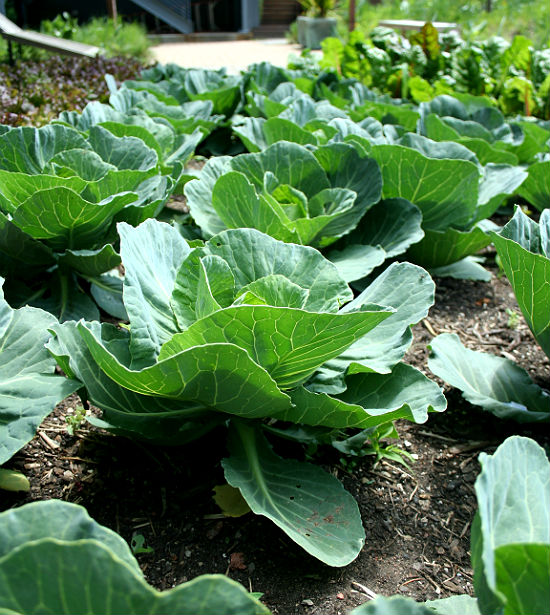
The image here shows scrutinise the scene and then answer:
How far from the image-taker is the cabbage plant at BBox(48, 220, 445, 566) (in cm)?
158

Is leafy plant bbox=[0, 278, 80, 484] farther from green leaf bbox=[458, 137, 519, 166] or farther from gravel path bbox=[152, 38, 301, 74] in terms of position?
gravel path bbox=[152, 38, 301, 74]

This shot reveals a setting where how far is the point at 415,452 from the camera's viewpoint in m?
2.28

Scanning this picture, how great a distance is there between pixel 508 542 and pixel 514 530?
1.0 inches

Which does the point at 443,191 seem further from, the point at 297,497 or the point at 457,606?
the point at 457,606

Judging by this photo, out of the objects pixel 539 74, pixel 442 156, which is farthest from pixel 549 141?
pixel 539 74

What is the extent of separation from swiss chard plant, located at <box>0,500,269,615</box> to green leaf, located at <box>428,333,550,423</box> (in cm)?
148

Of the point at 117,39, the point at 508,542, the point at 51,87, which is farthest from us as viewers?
the point at 117,39

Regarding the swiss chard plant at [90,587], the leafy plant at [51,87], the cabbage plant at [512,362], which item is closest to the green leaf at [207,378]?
the swiss chard plant at [90,587]

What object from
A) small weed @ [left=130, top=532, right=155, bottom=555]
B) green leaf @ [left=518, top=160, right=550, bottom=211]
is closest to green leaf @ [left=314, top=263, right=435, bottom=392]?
small weed @ [left=130, top=532, right=155, bottom=555]

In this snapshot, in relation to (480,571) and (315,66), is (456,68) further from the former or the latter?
(480,571)

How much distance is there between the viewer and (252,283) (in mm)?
1748

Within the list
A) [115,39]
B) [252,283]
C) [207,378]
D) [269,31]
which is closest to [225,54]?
[115,39]

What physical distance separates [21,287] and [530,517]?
2228 mm

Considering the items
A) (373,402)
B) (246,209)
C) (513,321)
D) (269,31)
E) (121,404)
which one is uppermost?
(246,209)
